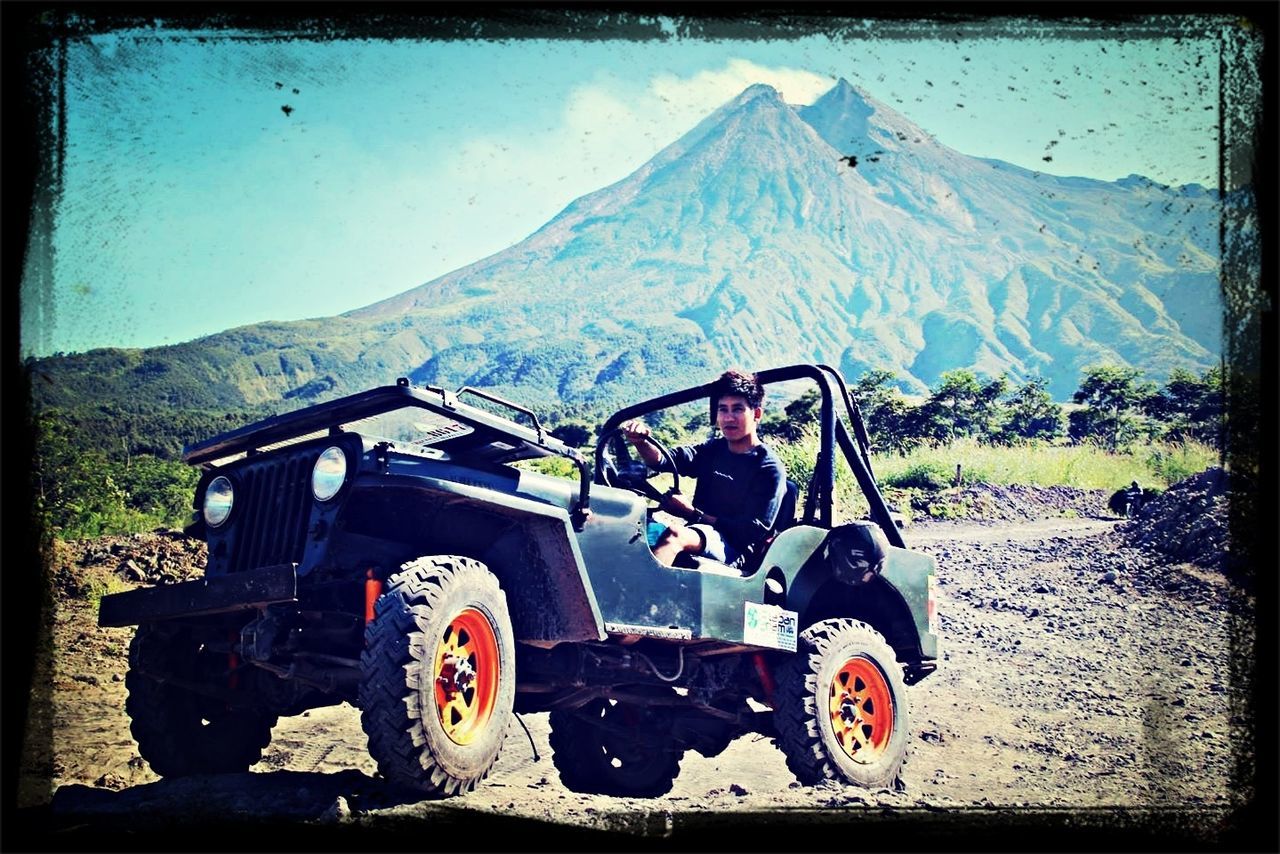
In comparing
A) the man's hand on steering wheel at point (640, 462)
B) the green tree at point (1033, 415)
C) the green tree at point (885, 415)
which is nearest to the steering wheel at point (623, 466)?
the man's hand on steering wheel at point (640, 462)

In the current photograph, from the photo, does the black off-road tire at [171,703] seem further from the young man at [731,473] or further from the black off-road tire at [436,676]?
the young man at [731,473]

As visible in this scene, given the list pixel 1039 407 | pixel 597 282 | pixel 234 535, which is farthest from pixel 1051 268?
pixel 234 535

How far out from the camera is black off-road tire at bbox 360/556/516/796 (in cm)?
513

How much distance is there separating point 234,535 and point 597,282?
153 metres

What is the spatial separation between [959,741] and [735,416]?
3.99 m

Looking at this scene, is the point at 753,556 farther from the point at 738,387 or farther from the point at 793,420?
the point at 793,420

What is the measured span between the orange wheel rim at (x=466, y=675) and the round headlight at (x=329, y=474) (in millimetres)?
824

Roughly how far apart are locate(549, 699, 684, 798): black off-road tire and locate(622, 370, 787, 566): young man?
137cm

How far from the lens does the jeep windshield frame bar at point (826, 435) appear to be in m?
7.84

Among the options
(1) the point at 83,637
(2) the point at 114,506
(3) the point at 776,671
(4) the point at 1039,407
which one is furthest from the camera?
(4) the point at 1039,407

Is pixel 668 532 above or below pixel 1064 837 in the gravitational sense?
above

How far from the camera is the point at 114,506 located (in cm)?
1568

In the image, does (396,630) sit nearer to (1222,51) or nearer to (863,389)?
(1222,51)

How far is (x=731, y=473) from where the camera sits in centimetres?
791
